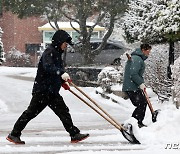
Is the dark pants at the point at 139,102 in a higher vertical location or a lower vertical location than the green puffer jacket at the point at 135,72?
lower

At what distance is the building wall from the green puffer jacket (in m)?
30.9

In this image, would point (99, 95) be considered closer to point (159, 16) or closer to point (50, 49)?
point (159, 16)

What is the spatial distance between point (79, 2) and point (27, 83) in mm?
6957

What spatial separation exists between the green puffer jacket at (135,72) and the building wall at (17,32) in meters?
30.9

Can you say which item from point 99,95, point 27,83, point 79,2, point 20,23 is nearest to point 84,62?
point 79,2

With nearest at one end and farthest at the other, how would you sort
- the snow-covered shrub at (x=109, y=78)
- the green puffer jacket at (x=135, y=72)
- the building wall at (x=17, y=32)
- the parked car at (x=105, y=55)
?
the green puffer jacket at (x=135, y=72) → the snow-covered shrub at (x=109, y=78) → the parked car at (x=105, y=55) → the building wall at (x=17, y=32)

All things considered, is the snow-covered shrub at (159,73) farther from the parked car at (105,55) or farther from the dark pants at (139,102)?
the parked car at (105,55)

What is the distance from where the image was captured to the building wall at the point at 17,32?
3972cm

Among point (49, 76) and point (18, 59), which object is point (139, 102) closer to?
point (49, 76)

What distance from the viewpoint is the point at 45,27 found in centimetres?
4022

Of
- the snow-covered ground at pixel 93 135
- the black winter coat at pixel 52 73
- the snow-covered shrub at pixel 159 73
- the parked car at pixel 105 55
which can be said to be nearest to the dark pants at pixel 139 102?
the snow-covered ground at pixel 93 135

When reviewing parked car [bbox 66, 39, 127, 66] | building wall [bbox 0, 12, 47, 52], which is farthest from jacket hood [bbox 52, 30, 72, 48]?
building wall [bbox 0, 12, 47, 52]

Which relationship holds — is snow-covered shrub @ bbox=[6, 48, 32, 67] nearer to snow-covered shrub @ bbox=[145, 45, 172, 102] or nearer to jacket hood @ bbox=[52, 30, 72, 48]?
snow-covered shrub @ bbox=[145, 45, 172, 102]

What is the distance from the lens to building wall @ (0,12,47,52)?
130ft
